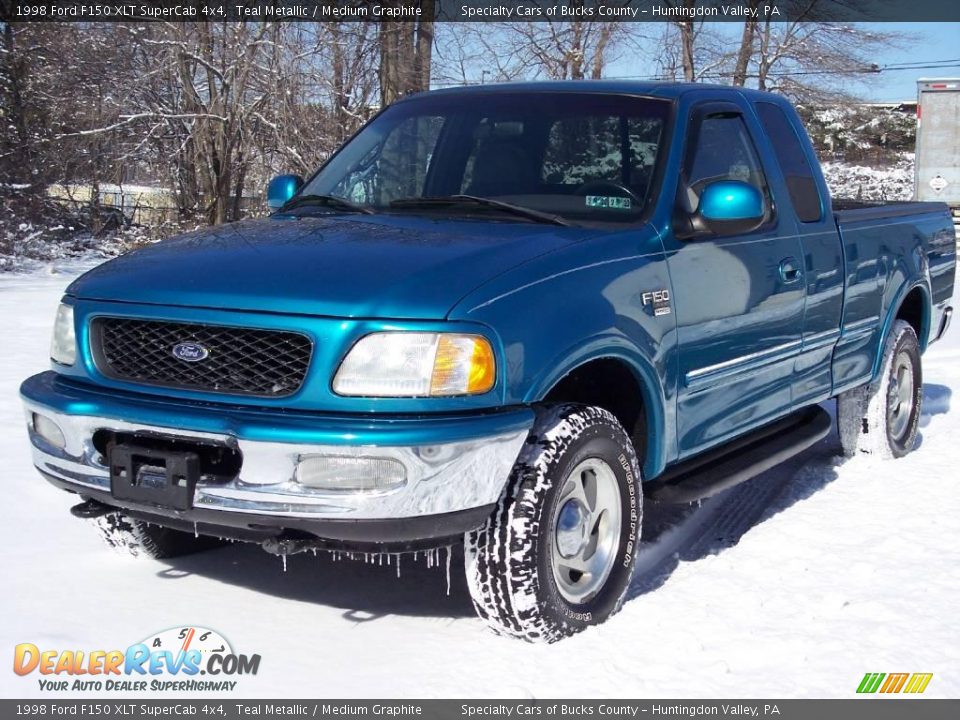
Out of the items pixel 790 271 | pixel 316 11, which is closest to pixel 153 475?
pixel 790 271

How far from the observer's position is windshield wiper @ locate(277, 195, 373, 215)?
4.58m

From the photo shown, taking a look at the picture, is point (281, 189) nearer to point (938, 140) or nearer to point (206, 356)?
point (206, 356)

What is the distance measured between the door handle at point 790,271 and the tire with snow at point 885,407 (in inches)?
59.9

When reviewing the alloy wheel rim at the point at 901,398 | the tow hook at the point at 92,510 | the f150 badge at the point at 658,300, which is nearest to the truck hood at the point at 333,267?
the f150 badge at the point at 658,300

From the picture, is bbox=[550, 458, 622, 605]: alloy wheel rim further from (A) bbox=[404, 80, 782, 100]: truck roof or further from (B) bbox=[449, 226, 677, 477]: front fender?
(A) bbox=[404, 80, 782, 100]: truck roof

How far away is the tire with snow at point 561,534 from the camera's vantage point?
355cm

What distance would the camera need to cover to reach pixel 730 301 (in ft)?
14.9

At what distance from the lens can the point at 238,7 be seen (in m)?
17.8

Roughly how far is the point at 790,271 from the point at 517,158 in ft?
4.41

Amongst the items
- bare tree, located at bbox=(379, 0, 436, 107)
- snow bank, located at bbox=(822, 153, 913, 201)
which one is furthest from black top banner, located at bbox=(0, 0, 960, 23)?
snow bank, located at bbox=(822, 153, 913, 201)

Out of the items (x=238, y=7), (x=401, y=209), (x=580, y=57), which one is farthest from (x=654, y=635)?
(x=580, y=57)

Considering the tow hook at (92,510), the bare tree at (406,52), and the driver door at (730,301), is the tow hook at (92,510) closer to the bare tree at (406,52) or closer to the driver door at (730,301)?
the driver door at (730,301)

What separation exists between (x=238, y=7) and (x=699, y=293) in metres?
15.2

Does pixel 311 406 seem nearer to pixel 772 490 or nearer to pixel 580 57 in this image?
pixel 772 490
